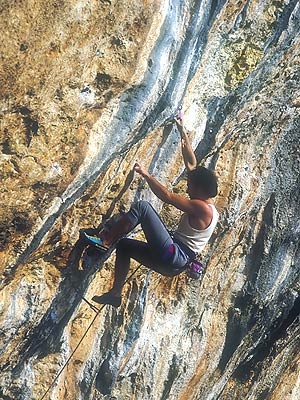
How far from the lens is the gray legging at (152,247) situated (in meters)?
8.24

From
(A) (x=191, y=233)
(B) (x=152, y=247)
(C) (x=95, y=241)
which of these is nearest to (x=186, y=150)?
(A) (x=191, y=233)

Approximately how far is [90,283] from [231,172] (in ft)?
9.97

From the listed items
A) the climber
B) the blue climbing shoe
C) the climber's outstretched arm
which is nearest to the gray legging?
the climber

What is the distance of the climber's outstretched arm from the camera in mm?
9141

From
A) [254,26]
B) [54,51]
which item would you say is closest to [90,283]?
[54,51]

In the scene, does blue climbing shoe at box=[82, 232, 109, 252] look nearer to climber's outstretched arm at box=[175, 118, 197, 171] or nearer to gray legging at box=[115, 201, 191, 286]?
gray legging at box=[115, 201, 191, 286]

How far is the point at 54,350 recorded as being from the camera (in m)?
9.63

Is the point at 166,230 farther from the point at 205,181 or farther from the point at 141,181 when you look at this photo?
the point at 141,181

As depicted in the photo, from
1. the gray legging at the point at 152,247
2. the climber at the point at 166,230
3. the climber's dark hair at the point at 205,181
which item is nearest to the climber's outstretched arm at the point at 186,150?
the climber at the point at 166,230

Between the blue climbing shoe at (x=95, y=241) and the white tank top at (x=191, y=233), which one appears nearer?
the blue climbing shoe at (x=95, y=241)

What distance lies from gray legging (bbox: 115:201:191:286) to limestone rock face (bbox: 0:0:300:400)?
643 mm

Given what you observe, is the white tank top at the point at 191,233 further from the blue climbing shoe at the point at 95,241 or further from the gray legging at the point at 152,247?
the blue climbing shoe at the point at 95,241

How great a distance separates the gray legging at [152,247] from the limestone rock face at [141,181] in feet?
2.11

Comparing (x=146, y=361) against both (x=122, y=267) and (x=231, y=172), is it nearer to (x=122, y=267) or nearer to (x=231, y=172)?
(x=122, y=267)
